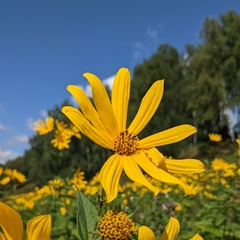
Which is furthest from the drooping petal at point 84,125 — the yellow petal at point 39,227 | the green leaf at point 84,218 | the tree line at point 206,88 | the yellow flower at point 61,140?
the tree line at point 206,88

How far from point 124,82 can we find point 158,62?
30715mm

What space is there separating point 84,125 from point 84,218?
0.64 feet

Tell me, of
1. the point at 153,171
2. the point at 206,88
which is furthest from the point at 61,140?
the point at 206,88

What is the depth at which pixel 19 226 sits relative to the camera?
66 cm

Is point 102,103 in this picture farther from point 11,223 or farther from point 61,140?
point 61,140

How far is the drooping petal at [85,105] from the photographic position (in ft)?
2.95

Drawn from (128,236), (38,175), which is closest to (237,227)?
(128,236)

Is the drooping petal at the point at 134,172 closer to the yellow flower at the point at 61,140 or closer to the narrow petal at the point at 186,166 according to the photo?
the narrow petal at the point at 186,166

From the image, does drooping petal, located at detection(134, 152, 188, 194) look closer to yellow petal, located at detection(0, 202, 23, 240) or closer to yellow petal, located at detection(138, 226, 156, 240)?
Result: yellow petal, located at detection(138, 226, 156, 240)

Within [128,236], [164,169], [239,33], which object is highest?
[239,33]

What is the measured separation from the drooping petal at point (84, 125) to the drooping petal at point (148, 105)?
15 centimetres

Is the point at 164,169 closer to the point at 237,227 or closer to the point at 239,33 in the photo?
the point at 237,227

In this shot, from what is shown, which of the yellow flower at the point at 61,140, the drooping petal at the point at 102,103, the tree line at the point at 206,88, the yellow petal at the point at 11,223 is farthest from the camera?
the tree line at the point at 206,88

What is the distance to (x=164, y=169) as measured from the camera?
3.20 ft
